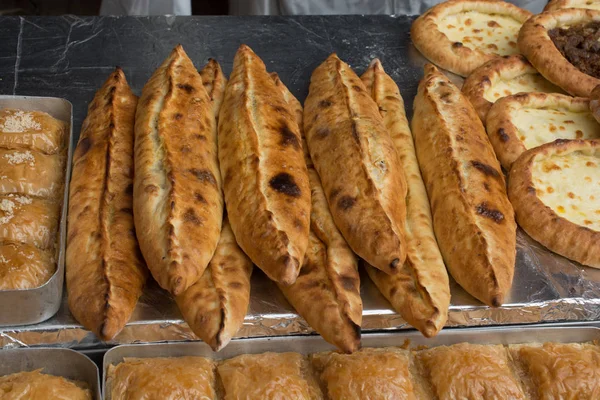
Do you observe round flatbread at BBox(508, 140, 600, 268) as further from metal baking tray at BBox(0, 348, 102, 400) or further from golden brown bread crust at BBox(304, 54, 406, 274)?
metal baking tray at BBox(0, 348, 102, 400)

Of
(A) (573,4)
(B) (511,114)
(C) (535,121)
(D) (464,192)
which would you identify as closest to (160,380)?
(D) (464,192)

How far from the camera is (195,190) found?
7.62 feet

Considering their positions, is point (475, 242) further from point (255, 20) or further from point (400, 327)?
point (255, 20)

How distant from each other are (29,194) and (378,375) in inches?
55.9

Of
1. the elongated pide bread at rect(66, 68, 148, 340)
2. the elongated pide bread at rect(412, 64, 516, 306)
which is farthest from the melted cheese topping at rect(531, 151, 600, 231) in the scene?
the elongated pide bread at rect(66, 68, 148, 340)

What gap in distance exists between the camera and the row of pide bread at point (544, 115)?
2.67 metres

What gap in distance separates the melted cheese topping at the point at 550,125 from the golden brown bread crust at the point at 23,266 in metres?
2.05

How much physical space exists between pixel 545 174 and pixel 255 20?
1.92 meters

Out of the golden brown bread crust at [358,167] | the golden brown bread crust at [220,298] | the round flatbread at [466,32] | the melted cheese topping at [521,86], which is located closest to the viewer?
the golden brown bread crust at [220,298]

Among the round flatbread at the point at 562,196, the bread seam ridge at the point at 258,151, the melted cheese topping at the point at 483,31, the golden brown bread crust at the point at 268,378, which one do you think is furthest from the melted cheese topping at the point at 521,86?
the golden brown bread crust at the point at 268,378

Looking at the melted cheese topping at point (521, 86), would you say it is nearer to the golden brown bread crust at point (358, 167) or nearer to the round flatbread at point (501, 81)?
the round flatbread at point (501, 81)

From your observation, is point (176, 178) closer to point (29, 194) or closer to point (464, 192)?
point (29, 194)

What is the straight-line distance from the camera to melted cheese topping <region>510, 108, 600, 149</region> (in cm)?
309

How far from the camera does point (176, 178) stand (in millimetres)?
2309
